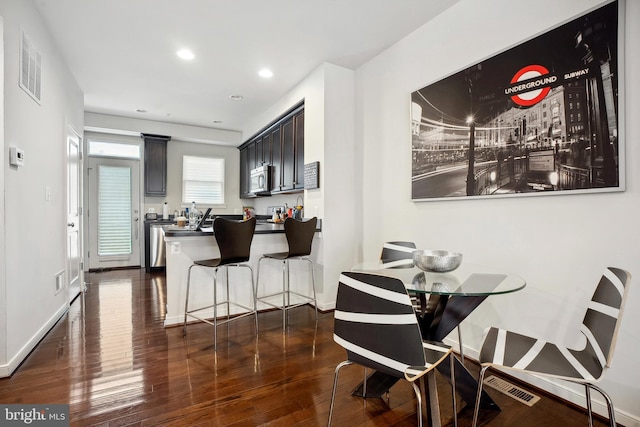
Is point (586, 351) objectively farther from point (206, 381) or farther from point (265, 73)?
point (265, 73)

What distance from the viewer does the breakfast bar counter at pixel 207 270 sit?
120 inches

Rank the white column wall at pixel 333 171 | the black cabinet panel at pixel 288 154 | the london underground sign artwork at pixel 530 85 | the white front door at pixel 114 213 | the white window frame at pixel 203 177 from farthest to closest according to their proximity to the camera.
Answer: the white window frame at pixel 203 177 → the white front door at pixel 114 213 → the black cabinet panel at pixel 288 154 → the white column wall at pixel 333 171 → the london underground sign artwork at pixel 530 85

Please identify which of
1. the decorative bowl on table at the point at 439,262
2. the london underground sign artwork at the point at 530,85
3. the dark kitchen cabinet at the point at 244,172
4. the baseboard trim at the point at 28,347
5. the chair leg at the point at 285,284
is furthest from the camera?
the dark kitchen cabinet at the point at 244,172

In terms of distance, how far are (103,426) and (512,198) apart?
9.15 ft

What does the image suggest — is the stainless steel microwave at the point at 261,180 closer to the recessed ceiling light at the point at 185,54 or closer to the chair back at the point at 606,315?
the recessed ceiling light at the point at 185,54

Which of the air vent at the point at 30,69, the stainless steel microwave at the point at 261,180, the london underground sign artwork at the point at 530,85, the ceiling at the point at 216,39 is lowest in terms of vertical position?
the stainless steel microwave at the point at 261,180

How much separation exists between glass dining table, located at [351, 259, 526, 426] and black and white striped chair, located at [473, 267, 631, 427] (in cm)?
22

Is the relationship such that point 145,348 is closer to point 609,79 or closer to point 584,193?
point 584,193

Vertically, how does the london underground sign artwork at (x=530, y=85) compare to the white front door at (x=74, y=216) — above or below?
above

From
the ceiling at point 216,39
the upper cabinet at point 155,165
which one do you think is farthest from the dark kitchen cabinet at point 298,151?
the upper cabinet at point 155,165

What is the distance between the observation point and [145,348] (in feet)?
8.34

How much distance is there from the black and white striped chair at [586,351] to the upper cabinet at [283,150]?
2.95 meters

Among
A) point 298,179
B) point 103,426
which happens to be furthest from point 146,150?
point 103,426

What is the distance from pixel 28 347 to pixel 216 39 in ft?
10.1
